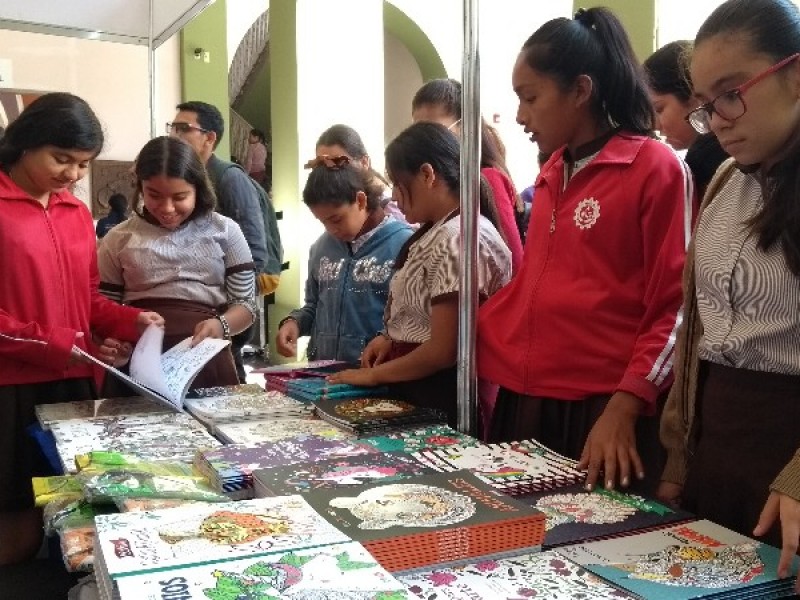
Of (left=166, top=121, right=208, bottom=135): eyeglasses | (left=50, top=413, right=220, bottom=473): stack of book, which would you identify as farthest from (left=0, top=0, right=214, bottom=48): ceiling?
(left=50, top=413, right=220, bottom=473): stack of book

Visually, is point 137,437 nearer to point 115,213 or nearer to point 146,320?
point 146,320

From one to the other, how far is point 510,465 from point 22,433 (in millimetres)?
1325

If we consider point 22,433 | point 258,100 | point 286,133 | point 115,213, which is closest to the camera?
point 22,433

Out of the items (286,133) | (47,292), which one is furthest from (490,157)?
(286,133)

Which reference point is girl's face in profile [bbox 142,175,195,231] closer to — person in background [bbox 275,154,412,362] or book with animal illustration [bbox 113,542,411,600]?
person in background [bbox 275,154,412,362]

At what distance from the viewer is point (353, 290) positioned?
2244 mm

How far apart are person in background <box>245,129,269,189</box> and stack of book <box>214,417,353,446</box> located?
5.87 metres

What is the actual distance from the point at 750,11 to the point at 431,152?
845mm

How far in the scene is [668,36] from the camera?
350 centimetres

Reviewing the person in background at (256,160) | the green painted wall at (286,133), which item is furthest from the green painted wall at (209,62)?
the person in background at (256,160)

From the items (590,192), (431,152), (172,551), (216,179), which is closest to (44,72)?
(216,179)

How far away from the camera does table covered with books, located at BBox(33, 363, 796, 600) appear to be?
2.54ft

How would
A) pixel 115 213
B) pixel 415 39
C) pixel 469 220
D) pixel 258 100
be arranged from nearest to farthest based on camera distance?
pixel 469 220
pixel 115 213
pixel 415 39
pixel 258 100

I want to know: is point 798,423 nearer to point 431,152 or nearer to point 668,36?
point 431,152
